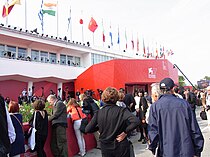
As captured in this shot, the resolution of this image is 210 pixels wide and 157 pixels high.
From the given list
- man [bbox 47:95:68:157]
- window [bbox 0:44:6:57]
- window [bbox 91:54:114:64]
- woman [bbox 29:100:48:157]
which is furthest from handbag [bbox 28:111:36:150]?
window [bbox 91:54:114:64]

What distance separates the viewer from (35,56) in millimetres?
26312

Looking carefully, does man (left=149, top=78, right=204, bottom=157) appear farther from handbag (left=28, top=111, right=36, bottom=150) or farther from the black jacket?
handbag (left=28, top=111, right=36, bottom=150)

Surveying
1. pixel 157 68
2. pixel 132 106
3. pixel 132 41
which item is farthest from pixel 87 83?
pixel 132 106

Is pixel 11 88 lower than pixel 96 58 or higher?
lower

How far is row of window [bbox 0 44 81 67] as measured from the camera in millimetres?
22972

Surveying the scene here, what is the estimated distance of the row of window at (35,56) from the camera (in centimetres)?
2297

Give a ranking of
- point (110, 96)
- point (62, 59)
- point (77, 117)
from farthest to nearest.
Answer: point (62, 59) < point (77, 117) < point (110, 96)

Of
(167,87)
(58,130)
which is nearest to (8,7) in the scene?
(58,130)

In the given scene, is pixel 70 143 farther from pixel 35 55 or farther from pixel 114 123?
pixel 35 55

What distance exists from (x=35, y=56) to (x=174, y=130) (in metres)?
25.8

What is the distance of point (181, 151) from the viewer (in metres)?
2.54

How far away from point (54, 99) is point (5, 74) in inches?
655

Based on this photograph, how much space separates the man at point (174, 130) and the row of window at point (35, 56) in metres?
21.9

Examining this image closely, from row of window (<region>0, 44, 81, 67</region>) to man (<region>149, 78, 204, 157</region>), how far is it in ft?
71.8
